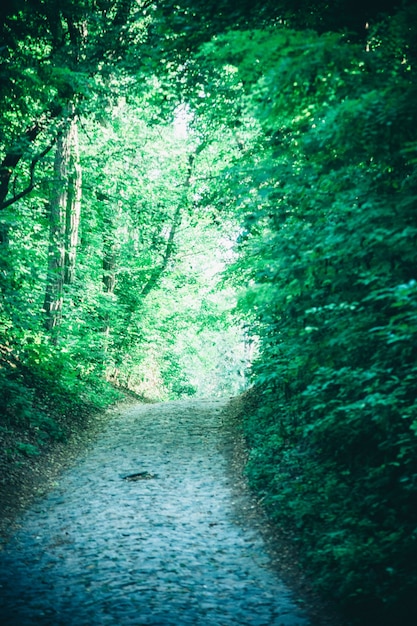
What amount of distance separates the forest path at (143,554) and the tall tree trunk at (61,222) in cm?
489

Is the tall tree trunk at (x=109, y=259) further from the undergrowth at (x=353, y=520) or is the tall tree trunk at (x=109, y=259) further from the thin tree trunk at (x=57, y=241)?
the undergrowth at (x=353, y=520)

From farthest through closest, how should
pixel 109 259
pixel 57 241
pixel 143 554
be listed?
pixel 109 259
pixel 57 241
pixel 143 554

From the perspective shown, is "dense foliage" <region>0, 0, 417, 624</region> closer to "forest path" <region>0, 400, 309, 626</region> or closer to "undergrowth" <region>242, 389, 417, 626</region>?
"undergrowth" <region>242, 389, 417, 626</region>

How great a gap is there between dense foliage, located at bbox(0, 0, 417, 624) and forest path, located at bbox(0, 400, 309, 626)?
2.45ft

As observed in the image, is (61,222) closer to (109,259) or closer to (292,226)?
(109,259)

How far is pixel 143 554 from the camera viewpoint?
5996 mm

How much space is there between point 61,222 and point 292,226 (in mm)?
8227

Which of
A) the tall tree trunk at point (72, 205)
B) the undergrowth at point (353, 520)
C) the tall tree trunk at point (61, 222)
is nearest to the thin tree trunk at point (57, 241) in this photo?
the tall tree trunk at point (61, 222)

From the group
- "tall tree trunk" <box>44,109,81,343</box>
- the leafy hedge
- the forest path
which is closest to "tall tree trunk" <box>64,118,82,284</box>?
"tall tree trunk" <box>44,109,81,343</box>

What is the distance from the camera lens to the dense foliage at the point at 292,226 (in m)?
4.93

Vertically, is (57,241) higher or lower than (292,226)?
higher

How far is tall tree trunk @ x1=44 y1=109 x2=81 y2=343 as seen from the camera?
13.0 metres

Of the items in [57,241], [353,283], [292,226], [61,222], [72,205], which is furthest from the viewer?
[72,205]

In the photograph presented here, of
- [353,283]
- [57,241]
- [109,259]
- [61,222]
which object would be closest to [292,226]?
[353,283]
